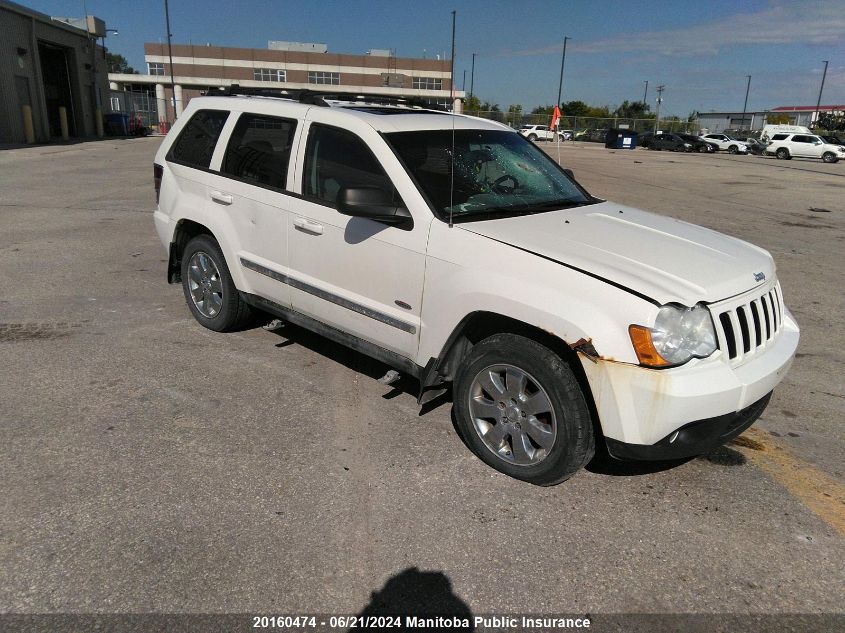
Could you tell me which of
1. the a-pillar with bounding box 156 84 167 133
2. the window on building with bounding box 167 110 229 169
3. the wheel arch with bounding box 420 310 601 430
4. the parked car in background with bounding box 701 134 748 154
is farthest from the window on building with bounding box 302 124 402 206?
the a-pillar with bounding box 156 84 167 133

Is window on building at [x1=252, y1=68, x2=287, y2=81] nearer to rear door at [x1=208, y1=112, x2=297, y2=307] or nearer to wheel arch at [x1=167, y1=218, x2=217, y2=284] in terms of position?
wheel arch at [x1=167, y1=218, x2=217, y2=284]

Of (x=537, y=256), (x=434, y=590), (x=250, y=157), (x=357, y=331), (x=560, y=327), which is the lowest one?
(x=434, y=590)

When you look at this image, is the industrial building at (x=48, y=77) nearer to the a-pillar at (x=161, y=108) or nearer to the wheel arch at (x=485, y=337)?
the a-pillar at (x=161, y=108)

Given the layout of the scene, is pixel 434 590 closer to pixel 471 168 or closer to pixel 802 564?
pixel 802 564

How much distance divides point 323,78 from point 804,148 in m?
61.4

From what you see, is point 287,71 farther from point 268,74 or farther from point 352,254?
point 352,254

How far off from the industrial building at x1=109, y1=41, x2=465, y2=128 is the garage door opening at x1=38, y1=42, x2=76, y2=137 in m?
41.6

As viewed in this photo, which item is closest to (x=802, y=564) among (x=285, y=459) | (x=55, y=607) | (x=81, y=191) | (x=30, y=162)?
(x=285, y=459)

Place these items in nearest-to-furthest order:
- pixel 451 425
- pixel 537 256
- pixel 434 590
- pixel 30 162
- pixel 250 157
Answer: pixel 434 590 → pixel 537 256 → pixel 451 425 → pixel 250 157 → pixel 30 162

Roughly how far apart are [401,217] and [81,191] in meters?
12.9

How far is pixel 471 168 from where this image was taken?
4027 mm

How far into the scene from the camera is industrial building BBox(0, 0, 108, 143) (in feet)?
96.0

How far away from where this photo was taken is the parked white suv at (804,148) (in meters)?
39.4

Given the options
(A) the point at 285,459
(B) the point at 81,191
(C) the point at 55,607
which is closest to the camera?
(C) the point at 55,607
